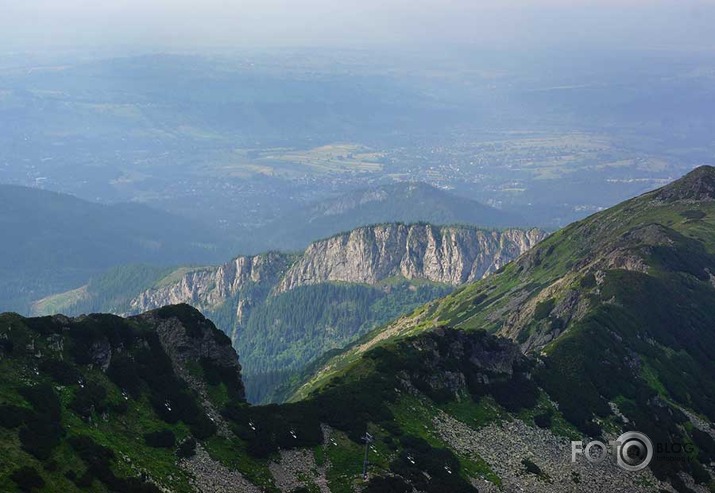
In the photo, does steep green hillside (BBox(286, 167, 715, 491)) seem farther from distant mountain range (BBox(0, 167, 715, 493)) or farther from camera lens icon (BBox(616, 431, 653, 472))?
camera lens icon (BBox(616, 431, 653, 472))

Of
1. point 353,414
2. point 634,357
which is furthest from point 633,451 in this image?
point 353,414

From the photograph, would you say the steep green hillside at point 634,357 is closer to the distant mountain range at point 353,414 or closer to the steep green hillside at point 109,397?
the distant mountain range at point 353,414

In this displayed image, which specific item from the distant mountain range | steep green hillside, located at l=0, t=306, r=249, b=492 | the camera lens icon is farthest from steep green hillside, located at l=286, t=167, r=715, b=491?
steep green hillside, located at l=0, t=306, r=249, b=492

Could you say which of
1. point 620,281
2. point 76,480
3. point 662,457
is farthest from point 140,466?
point 620,281

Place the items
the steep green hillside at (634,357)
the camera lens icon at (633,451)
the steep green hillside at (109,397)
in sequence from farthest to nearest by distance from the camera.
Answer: the steep green hillside at (634,357)
the camera lens icon at (633,451)
the steep green hillside at (109,397)

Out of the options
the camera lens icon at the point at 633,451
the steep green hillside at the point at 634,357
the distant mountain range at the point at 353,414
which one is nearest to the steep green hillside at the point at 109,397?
the distant mountain range at the point at 353,414

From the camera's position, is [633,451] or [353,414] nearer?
[353,414]

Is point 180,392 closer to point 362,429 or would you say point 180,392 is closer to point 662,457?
point 362,429

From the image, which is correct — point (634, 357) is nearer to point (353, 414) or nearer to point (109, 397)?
point (353, 414)
